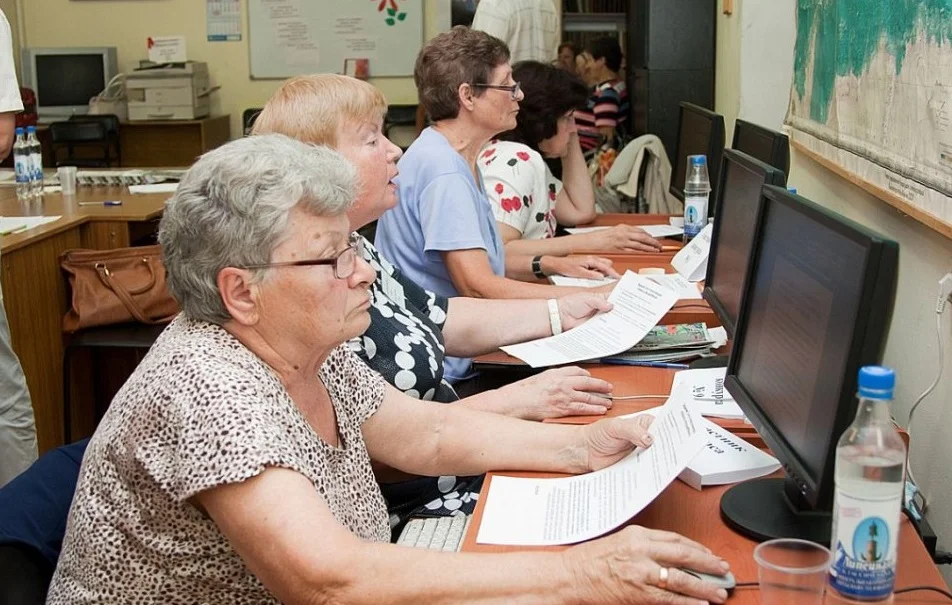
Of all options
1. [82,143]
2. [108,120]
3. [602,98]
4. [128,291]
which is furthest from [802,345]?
[82,143]

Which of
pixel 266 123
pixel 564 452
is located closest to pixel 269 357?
pixel 564 452

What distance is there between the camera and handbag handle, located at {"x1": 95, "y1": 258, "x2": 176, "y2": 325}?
3.54 meters

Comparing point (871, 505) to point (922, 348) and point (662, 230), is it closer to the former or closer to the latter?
point (922, 348)

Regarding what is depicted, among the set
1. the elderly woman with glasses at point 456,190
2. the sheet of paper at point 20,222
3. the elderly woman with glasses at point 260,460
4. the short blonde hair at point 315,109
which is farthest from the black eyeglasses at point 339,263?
the sheet of paper at point 20,222

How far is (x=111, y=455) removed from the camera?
1.29 m

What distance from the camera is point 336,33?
7691mm

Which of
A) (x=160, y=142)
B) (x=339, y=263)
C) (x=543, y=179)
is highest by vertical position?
(x=339, y=263)

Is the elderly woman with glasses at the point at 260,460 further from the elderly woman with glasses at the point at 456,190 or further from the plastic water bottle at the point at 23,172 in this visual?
the plastic water bottle at the point at 23,172

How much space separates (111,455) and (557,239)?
2336mm

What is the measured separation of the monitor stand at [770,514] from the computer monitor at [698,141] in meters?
1.60

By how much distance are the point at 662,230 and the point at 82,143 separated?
494 cm

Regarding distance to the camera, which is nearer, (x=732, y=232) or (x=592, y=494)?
(x=592, y=494)

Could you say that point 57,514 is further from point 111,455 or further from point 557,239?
point 557,239

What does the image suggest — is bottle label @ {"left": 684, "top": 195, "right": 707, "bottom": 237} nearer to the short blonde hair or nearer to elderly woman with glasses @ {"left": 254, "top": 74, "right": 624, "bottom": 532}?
elderly woman with glasses @ {"left": 254, "top": 74, "right": 624, "bottom": 532}
